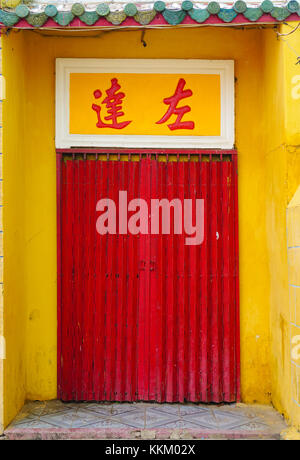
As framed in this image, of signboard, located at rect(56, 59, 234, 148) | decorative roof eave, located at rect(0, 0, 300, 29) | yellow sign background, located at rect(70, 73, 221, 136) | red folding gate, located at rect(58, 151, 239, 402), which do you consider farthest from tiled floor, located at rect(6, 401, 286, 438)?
decorative roof eave, located at rect(0, 0, 300, 29)

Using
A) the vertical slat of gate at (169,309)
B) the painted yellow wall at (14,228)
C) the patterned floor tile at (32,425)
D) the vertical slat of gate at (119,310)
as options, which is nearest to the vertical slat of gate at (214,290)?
the vertical slat of gate at (169,309)

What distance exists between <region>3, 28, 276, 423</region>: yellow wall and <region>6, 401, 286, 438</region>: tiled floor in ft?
0.89

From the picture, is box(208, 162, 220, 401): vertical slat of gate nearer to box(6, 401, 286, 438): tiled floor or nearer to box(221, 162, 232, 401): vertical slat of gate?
box(221, 162, 232, 401): vertical slat of gate

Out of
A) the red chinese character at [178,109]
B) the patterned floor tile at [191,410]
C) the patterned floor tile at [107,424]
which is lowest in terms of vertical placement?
the patterned floor tile at [191,410]

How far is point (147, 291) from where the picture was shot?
475 cm

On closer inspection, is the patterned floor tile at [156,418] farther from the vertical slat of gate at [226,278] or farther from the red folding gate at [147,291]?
the vertical slat of gate at [226,278]

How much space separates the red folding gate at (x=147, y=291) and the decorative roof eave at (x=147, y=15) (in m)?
1.28

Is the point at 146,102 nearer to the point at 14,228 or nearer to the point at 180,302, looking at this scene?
the point at 14,228

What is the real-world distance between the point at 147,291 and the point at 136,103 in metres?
A: 1.96

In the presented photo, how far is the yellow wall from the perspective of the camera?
473cm

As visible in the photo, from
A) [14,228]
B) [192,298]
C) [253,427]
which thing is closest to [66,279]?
[14,228]

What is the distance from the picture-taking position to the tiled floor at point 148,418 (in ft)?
13.3

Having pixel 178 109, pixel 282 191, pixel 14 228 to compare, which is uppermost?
pixel 178 109

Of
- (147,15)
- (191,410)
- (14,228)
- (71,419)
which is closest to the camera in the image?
(147,15)
